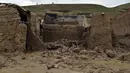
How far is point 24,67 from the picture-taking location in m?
7.50

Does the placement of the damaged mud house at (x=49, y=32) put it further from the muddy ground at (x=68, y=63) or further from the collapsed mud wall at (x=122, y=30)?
the muddy ground at (x=68, y=63)

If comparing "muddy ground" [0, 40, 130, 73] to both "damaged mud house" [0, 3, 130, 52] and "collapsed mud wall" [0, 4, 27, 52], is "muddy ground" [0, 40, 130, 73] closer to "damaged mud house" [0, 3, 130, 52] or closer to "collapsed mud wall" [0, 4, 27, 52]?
"collapsed mud wall" [0, 4, 27, 52]

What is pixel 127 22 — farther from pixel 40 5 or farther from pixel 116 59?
pixel 40 5

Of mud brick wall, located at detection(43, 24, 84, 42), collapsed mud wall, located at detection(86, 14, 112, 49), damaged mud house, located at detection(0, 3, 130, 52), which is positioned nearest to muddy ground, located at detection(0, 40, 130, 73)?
damaged mud house, located at detection(0, 3, 130, 52)

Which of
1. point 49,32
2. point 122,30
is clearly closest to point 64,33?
point 49,32

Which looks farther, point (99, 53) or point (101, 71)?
point (99, 53)

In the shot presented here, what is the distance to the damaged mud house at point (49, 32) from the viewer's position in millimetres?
9391

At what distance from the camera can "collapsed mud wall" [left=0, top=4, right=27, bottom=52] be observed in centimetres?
923

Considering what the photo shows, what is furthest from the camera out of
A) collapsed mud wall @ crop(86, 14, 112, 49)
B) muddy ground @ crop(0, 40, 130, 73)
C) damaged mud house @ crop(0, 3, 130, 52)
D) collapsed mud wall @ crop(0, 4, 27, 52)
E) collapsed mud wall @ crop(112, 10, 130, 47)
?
collapsed mud wall @ crop(112, 10, 130, 47)

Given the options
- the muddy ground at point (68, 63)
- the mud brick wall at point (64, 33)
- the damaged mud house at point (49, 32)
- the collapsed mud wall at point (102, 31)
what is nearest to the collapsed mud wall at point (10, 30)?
the damaged mud house at point (49, 32)

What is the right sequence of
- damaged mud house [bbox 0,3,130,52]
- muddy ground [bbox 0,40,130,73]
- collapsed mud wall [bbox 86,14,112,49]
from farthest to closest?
1. collapsed mud wall [bbox 86,14,112,49]
2. damaged mud house [bbox 0,3,130,52]
3. muddy ground [bbox 0,40,130,73]

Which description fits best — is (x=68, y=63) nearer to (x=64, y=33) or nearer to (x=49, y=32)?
(x=64, y=33)

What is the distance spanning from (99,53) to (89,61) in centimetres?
146

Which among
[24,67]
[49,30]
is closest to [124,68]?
[24,67]
